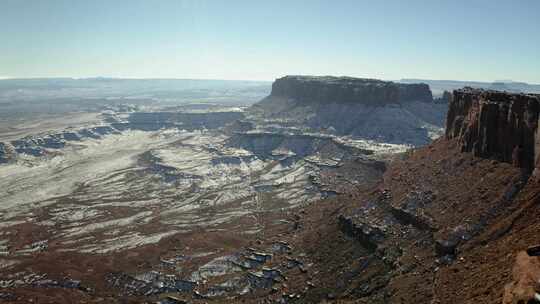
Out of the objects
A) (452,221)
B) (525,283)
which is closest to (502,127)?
(452,221)

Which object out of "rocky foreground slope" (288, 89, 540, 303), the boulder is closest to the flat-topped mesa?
"rocky foreground slope" (288, 89, 540, 303)

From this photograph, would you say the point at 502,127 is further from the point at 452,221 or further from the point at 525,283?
the point at 525,283

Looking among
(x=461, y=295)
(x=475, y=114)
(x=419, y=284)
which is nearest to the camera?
(x=461, y=295)

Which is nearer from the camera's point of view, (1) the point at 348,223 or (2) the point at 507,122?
(2) the point at 507,122

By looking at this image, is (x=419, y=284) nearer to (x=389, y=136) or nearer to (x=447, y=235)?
(x=447, y=235)

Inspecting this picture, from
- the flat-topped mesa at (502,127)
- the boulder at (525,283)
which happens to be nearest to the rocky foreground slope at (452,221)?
the flat-topped mesa at (502,127)

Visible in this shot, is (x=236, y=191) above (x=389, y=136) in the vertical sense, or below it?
below

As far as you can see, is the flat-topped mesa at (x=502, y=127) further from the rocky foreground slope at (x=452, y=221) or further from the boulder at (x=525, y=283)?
the boulder at (x=525, y=283)

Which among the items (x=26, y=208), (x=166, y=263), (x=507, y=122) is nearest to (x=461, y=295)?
(x=507, y=122)

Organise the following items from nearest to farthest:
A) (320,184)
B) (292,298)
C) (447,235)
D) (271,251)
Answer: (447,235)
(292,298)
(271,251)
(320,184)
